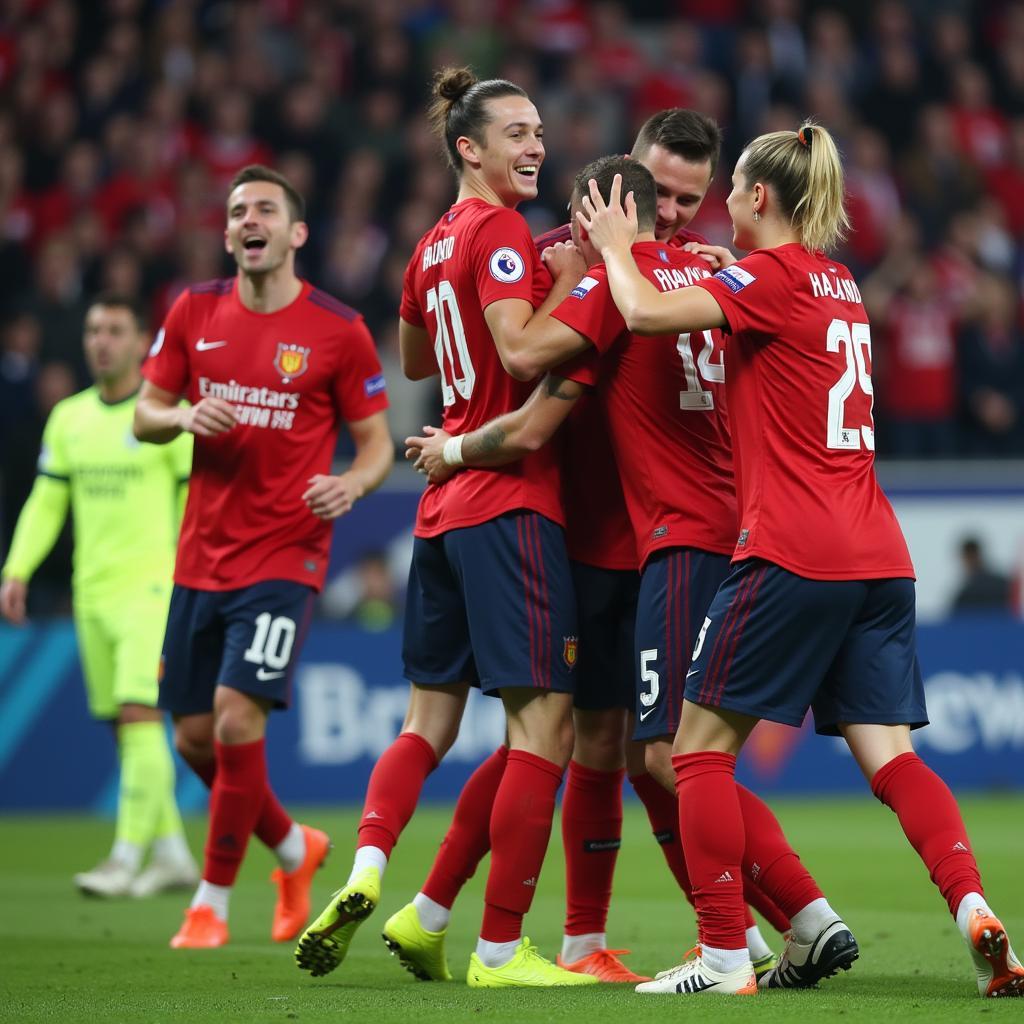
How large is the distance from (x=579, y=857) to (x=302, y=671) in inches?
260

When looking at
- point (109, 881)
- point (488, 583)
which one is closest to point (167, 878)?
point (109, 881)

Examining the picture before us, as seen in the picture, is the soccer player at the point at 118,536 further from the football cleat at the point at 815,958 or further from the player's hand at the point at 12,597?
the football cleat at the point at 815,958

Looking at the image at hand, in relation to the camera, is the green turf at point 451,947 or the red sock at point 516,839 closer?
the green turf at point 451,947

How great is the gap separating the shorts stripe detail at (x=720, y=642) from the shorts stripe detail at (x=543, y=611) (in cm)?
58

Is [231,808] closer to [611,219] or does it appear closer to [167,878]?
[167,878]

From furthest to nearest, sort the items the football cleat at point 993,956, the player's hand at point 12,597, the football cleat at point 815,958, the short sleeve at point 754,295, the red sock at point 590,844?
the player's hand at point 12,597
the red sock at point 590,844
the football cleat at point 815,958
the short sleeve at point 754,295
the football cleat at point 993,956

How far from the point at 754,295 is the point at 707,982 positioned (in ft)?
6.04

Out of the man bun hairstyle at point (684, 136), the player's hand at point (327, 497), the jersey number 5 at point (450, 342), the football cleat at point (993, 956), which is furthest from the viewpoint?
the player's hand at point (327, 497)

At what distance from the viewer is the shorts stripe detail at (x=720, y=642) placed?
486 cm

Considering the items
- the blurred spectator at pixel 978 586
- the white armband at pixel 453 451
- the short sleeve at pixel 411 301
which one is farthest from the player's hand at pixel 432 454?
the blurred spectator at pixel 978 586

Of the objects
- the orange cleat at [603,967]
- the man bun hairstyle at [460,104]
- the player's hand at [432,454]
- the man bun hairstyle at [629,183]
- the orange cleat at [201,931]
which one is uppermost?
the man bun hairstyle at [460,104]

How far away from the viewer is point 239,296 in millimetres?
7117

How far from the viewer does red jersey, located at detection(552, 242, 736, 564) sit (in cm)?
525

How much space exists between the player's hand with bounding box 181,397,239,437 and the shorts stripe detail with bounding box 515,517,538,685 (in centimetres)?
157
